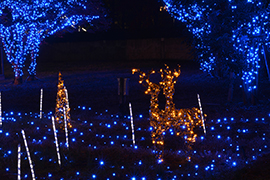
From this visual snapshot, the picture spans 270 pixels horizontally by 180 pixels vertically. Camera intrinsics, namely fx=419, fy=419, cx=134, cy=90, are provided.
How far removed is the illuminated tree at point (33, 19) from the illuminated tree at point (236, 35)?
897 centimetres

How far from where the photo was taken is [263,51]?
35.5 ft

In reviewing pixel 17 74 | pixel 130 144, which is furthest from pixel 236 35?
pixel 17 74

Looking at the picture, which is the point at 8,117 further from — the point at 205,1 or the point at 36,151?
the point at 205,1

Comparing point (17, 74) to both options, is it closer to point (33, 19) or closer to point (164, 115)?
point (33, 19)

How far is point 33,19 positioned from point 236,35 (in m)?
10.3

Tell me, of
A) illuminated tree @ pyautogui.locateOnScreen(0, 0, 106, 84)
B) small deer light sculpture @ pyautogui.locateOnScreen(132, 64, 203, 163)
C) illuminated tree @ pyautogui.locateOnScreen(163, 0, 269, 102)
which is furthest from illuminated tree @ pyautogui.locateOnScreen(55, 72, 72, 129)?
illuminated tree @ pyautogui.locateOnScreen(0, 0, 106, 84)

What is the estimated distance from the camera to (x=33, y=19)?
17844 mm

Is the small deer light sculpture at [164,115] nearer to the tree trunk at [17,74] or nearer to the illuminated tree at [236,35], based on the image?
the illuminated tree at [236,35]

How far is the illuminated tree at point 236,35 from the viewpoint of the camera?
33.4 feet

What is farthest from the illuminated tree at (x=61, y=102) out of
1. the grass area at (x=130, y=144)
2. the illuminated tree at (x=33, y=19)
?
the illuminated tree at (x=33, y=19)

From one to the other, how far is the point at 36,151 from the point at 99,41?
3364cm

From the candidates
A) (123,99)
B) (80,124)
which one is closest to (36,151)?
(80,124)

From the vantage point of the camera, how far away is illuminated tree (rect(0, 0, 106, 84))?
1761 centimetres

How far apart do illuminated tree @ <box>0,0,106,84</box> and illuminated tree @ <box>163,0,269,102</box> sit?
8974mm
